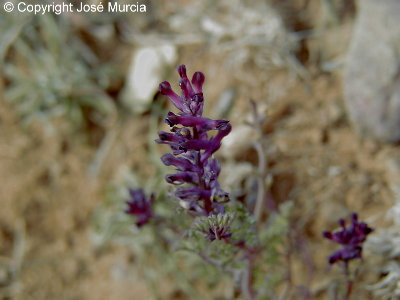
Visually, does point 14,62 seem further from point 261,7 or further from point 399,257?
point 399,257

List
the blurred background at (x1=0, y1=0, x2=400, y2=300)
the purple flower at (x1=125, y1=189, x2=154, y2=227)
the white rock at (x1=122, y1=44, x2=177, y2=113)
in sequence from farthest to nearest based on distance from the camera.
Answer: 1. the white rock at (x1=122, y1=44, x2=177, y2=113)
2. the blurred background at (x1=0, y1=0, x2=400, y2=300)
3. the purple flower at (x1=125, y1=189, x2=154, y2=227)

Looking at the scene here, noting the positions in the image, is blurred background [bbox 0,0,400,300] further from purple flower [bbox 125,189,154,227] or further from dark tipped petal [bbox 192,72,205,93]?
dark tipped petal [bbox 192,72,205,93]

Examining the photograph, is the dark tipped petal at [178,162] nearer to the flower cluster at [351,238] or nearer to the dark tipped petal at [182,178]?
the dark tipped petal at [182,178]

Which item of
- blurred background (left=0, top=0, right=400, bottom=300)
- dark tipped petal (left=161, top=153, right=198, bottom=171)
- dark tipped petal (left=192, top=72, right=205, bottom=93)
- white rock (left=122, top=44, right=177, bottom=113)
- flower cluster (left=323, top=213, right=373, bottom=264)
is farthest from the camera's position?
white rock (left=122, top=44, right=177, bottom=113)

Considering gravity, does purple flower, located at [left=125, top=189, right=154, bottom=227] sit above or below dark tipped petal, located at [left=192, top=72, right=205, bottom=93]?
below

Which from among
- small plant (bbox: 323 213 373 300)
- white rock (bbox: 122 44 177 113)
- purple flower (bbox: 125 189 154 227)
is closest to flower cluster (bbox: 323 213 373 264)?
small plant (bbox: 323 213 373 300)

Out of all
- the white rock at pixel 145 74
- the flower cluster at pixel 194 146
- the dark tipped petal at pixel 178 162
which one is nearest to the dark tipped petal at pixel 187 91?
the flower cluster at pixel 194 146
